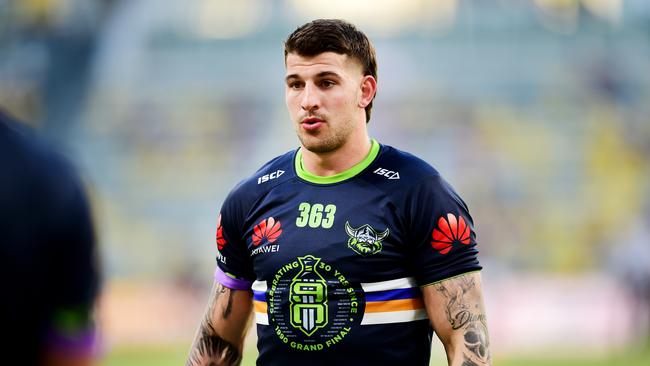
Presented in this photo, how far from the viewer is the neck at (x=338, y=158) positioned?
421 centimetres

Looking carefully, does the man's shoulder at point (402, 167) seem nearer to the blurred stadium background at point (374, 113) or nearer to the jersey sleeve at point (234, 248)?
the jersey sleeve at point (234, 248)

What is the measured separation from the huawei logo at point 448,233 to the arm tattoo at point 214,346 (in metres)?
0.98

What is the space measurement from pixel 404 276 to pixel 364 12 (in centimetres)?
1965

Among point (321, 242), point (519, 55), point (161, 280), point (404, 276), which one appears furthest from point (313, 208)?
point (519, 55)

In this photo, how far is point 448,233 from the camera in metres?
3.94

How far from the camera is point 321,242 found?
4.05 meters

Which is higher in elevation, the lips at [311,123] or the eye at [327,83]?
the eye at [327,83]

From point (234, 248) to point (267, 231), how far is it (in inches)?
9.5

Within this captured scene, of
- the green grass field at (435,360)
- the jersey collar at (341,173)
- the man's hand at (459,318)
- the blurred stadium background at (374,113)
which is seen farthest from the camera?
the blurred stadium background at (374,113)

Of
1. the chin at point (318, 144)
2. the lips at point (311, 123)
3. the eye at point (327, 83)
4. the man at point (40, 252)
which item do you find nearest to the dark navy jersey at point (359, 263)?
the chin at point (318, 144)

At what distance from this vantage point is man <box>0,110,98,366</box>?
6.14 ft

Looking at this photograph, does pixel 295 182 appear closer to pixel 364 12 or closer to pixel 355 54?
pixel 355 54

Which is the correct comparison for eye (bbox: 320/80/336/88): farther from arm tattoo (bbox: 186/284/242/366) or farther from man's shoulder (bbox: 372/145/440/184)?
arm tattoo (bbox: 186/284/242/366)

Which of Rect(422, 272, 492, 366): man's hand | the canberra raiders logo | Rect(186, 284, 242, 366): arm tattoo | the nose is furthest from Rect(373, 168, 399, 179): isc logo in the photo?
Rect(186, 284, 242, 366): arm tattoo
